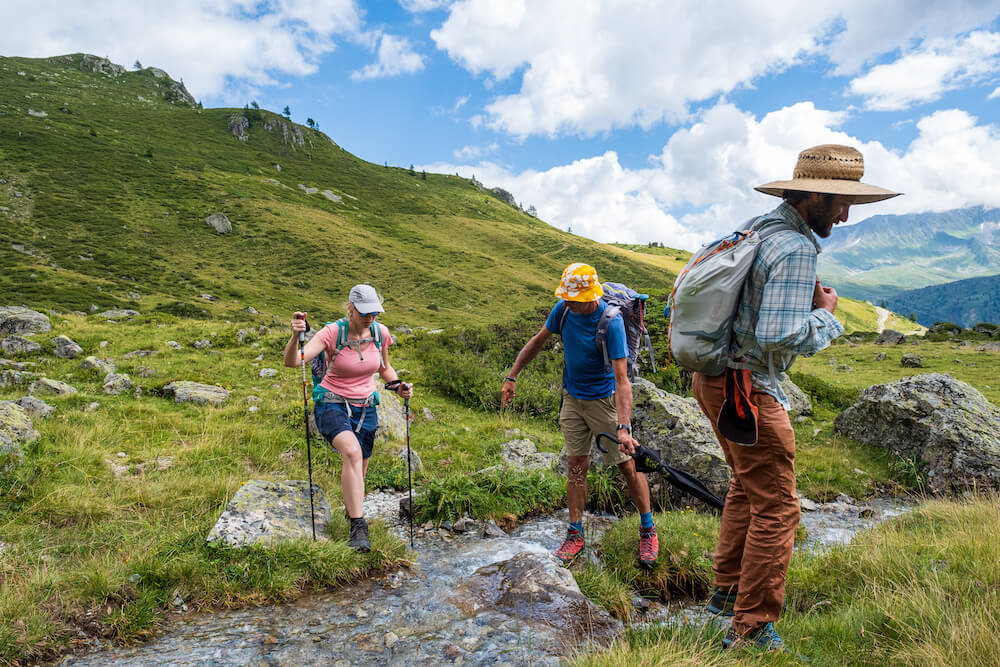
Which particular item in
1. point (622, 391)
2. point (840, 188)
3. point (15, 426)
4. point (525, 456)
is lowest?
point (525, 456)

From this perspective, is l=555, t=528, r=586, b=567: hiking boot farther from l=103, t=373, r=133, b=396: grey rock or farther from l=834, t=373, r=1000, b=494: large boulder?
l=103, t=373, r=133, b=396: grey rock

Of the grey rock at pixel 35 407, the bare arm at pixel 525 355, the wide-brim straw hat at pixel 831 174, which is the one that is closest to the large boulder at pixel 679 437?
the bare arm at pixel 525 355

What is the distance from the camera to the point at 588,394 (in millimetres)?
5191

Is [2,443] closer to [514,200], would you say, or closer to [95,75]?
[95,75]

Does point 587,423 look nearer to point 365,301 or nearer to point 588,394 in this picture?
point 588,394

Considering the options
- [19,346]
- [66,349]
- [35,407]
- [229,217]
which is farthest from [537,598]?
[229,217]

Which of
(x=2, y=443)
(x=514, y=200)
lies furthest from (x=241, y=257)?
(x=514, y=200)

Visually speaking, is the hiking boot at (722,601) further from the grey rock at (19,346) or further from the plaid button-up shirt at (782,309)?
the grey rock at (19,346)

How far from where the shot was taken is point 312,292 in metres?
56.2

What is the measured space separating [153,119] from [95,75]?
5276 centimetres

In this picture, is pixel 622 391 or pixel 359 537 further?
pixel 359 537

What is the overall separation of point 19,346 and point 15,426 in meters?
9.22

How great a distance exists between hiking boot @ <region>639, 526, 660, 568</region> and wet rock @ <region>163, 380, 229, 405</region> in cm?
897

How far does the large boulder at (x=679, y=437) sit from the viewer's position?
7.38 m
